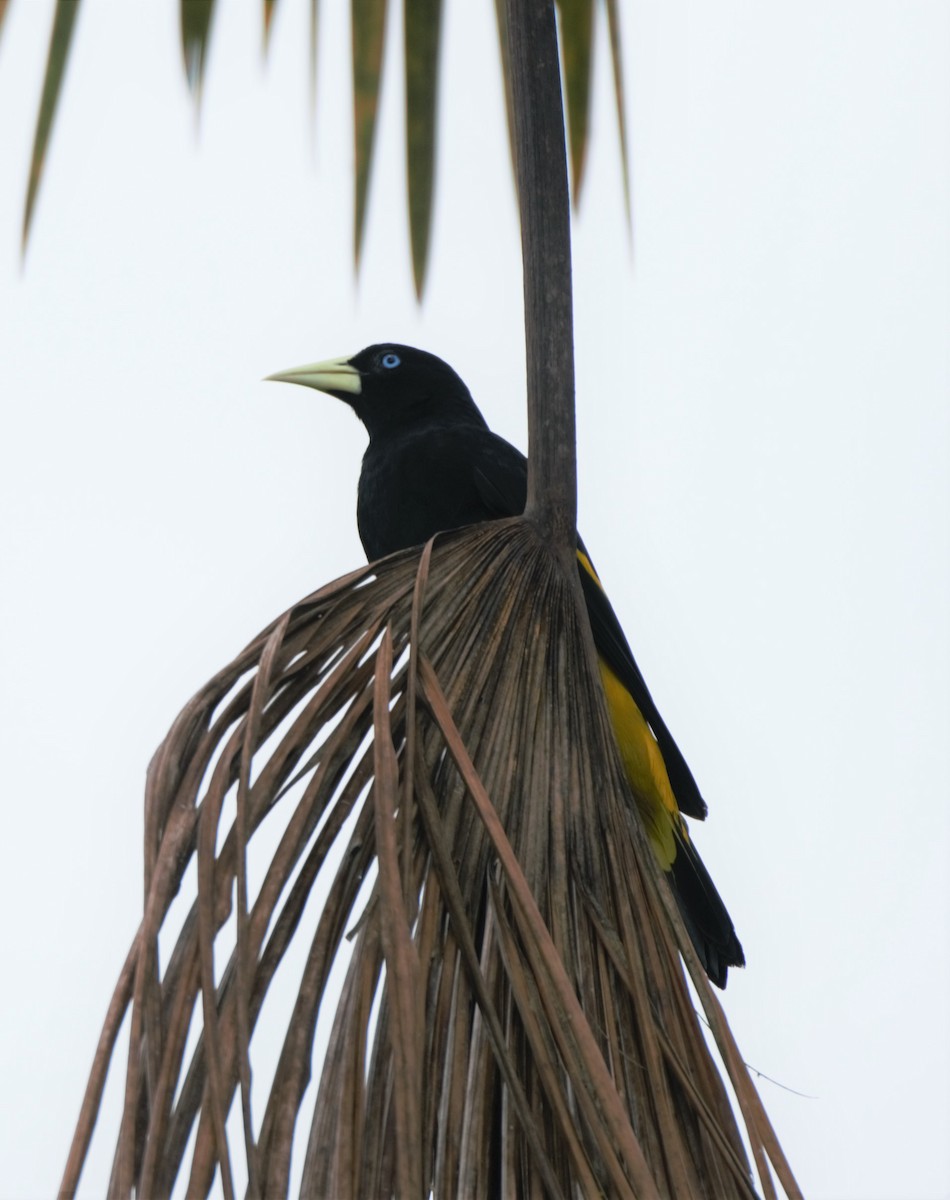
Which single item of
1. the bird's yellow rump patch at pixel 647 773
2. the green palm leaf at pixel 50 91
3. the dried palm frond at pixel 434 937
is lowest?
the dried palm frond at pixel 434 937

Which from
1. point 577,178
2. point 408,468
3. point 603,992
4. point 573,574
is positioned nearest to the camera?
point 603,992

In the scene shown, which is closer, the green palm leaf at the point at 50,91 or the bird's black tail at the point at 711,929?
the green palm leaf at the point at 50,91

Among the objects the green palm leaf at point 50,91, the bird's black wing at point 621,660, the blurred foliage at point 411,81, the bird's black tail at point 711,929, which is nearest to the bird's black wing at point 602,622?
the bird's black wing at point 621,660

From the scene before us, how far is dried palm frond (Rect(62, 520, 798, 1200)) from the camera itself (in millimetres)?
1001

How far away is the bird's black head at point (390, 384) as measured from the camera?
344cm

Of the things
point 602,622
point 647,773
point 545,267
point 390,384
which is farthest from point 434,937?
point 390,384

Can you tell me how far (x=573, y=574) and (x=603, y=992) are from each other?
46 centimetres

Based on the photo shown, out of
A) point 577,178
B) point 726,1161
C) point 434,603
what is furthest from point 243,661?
point 577,178

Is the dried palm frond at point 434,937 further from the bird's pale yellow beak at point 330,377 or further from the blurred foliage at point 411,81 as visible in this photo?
the bird's pale yellow beak at point 330,377

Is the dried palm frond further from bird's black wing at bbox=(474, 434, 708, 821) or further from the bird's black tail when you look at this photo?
the bird's black tail

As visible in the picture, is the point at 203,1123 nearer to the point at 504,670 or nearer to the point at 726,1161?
the point at 726,1161

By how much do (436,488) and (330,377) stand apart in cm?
72

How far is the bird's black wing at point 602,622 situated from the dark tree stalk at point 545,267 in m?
0.71

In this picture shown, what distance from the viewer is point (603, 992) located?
1.24m
